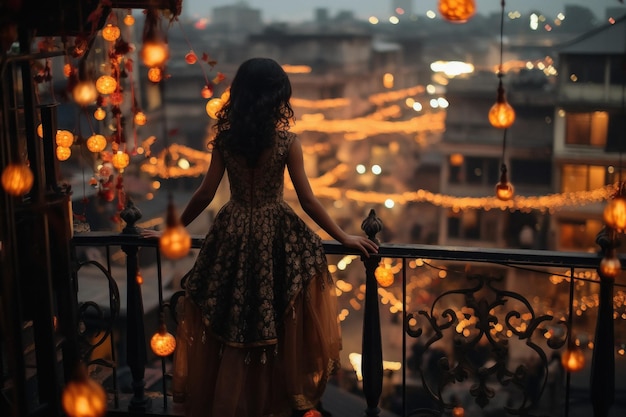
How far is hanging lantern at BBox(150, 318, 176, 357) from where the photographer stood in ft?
13.3

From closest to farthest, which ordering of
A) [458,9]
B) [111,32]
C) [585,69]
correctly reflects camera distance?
[458,9] → [111,32] → [585,69]

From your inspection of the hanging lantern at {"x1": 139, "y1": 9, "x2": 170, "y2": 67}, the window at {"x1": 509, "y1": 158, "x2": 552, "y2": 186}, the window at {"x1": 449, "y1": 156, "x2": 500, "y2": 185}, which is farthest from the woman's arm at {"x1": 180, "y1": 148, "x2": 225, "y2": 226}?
the window at {"x1": 449, "y1": 156, "x2": 500, "y2": 185}

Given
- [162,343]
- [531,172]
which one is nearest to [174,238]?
[162,343]

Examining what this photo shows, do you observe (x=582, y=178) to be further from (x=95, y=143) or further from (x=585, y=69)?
(x=95, y=143)

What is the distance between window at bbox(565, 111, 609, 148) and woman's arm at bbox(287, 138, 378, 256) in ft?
66.1

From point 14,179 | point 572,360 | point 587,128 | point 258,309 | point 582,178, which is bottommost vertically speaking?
point 582,178

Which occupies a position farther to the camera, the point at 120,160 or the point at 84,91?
the point at 120,160

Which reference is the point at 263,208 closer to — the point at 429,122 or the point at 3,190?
the point at 3,190

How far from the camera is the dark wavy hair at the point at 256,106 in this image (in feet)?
11.7

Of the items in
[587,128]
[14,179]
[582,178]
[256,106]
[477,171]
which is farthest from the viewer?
[477,171]

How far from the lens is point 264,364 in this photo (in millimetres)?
3711

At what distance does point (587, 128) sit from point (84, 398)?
72.1ft

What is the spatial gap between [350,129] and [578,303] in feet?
55.2

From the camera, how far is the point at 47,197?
3576 millimetres
